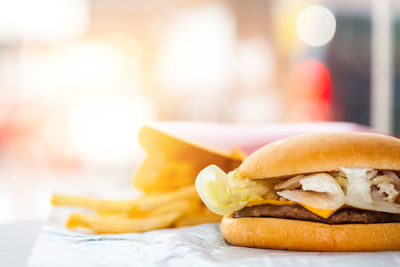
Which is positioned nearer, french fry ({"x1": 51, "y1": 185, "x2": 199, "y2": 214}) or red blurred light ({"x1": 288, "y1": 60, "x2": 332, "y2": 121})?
french fry ({"x1": 51, "y1": 185, "x2": 199, "y2": 214})

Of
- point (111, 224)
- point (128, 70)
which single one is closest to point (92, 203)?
point (111, 224)

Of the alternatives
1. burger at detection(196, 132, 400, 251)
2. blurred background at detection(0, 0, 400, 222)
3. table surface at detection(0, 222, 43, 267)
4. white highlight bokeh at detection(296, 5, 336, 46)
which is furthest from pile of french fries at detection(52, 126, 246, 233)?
blurred background at detection(0, 0, 400, 222)

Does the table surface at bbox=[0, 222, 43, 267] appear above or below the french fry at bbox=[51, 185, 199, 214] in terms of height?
below

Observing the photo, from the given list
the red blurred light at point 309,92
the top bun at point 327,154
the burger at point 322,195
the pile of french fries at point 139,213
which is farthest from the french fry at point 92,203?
the red blurred light at point 309,92

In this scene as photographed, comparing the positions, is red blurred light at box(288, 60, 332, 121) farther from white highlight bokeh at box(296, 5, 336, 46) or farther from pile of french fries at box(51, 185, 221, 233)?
pile of french fries at box(51, 185, 221, 233)

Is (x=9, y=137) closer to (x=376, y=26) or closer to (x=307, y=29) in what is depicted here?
(x=307, y=29)

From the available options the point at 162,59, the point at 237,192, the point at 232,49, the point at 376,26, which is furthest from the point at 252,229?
the point at 162,59

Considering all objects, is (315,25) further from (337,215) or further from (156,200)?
(337,215)
